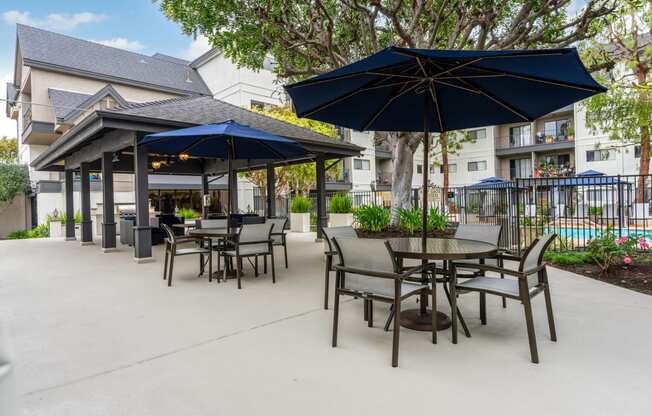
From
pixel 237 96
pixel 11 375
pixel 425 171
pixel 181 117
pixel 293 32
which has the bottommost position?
pixel 11 375

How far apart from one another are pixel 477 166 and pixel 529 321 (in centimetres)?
3080

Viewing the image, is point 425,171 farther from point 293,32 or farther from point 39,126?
point 39,126

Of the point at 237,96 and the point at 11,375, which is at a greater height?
the point at 237,96

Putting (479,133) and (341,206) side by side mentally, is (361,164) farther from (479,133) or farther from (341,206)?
(341,206)

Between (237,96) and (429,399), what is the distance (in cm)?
2196

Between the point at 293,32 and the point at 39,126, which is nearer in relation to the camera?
the point at 293,32

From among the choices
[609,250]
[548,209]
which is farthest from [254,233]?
[548,209]

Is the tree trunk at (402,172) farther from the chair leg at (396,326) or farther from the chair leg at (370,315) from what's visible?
the chair leg at (396,326)

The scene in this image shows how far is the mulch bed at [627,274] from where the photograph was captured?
5.37m

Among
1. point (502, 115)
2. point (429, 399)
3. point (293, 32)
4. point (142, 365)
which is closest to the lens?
point (429, 399)

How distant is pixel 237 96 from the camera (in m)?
22.2

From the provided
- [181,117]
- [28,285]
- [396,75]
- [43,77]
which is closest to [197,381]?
[396,75]

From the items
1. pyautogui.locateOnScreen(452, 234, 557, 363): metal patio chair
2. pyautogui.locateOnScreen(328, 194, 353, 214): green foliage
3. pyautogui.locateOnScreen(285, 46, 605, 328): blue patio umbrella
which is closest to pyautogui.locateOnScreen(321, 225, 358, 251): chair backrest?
pyautogui.locateOnScreen(285, 46, 605, 328): blue patio umbrella

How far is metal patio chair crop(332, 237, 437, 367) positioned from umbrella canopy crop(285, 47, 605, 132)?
1.45 m
